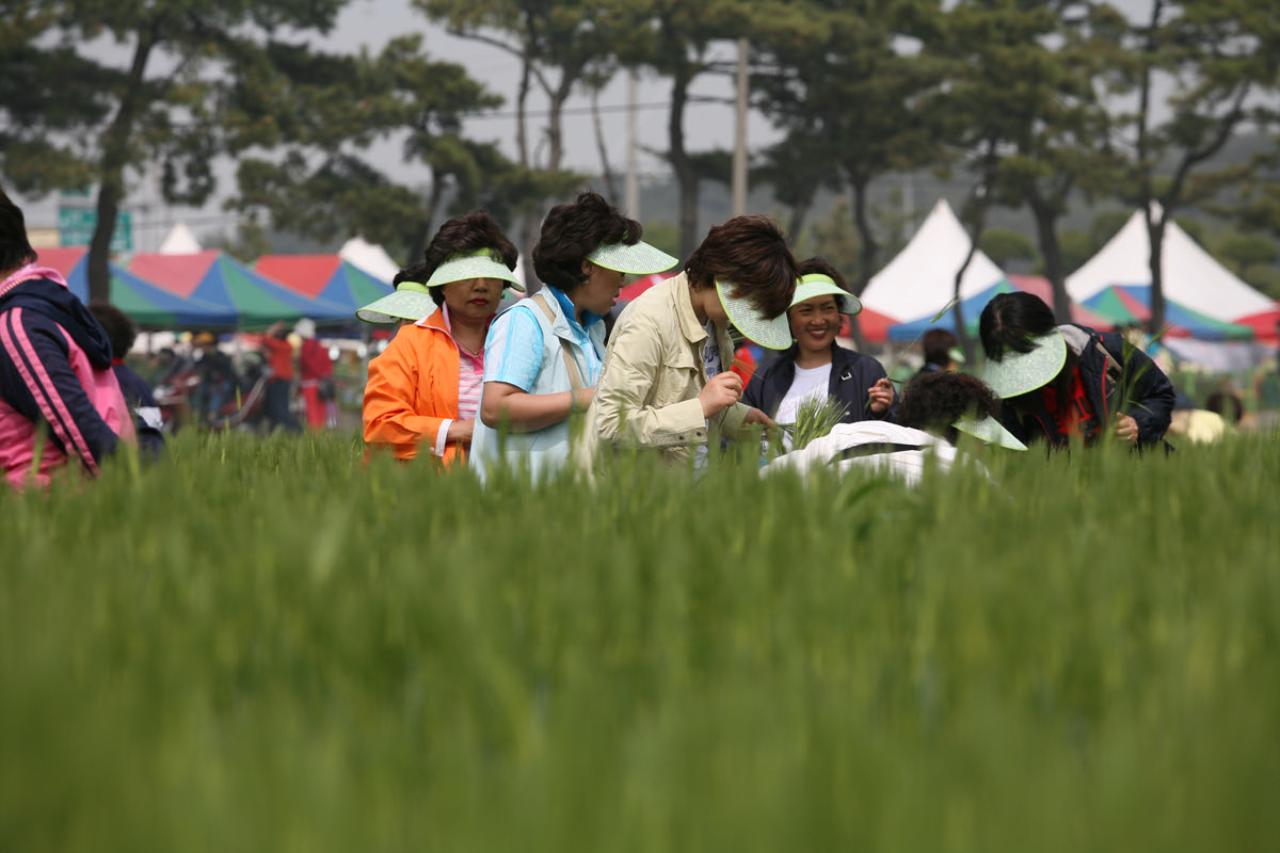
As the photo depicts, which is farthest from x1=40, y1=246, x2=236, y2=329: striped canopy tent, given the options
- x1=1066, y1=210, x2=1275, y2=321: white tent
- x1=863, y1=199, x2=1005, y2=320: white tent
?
x1=1066, y1=210, x2=1275, y2=321: white tent

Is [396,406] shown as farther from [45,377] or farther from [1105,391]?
[1105,391]

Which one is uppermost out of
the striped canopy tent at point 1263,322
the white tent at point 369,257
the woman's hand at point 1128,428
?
the white tent at point 369,257

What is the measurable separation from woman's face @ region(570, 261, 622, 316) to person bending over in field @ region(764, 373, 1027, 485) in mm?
746

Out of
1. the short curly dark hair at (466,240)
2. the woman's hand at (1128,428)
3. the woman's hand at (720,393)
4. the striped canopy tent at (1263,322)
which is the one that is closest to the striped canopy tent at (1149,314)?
the striped canopy tent at (1263,322)

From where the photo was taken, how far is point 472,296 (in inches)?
168

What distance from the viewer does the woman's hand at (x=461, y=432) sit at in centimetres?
409

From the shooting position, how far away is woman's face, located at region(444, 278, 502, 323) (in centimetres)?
427

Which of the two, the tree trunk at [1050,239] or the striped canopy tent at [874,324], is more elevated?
the tree trunk at [1050,239]

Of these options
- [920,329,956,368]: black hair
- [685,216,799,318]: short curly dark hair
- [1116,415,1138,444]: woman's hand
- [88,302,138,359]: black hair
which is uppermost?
[685,216,799,318]: short curly dark hair

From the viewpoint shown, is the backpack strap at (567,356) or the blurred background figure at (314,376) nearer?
the backpack strap at (567,356)

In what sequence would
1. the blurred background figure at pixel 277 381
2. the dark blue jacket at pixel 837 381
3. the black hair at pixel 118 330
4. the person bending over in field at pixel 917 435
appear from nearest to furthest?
the person bending over in field at pixel 917 435
the dark blue jacket at pixel 837 381
the black hair at pixel 118 330
the blurred background figure at pixel 277 381

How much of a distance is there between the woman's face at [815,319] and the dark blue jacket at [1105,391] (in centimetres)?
65

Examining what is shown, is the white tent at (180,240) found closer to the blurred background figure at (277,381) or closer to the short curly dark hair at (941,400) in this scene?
the blurred background figure at (277,381)

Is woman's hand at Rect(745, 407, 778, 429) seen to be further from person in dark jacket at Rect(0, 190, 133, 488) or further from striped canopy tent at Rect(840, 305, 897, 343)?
striped canopy tent at Rect(840, 305, 897, 343)
